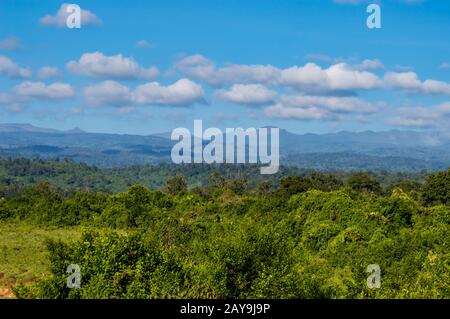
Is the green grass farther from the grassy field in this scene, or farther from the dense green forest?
the dense green forest

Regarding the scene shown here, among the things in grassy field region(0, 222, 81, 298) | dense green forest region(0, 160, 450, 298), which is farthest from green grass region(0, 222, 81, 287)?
dense green forest region(0, 160, 450, 298)

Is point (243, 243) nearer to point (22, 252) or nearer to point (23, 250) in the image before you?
point (22, 252)

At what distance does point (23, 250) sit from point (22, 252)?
61 cm

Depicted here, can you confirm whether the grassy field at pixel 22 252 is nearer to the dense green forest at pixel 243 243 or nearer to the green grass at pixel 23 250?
the green grass at pixel 23 250

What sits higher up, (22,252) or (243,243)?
(243,243)

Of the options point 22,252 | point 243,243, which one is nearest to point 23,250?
point 22,252

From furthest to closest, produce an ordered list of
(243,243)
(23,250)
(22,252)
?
(23,250)
(22,252)
(243,243)

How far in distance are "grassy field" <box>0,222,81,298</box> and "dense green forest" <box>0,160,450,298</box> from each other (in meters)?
0.44

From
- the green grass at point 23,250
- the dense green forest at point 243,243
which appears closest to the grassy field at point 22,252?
the green grass at point 23,250

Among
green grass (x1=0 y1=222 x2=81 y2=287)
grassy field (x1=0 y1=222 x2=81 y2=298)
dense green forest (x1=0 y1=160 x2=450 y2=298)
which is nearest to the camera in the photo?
dense green forest (x1=0 y1=160 x2=450 y2=298)

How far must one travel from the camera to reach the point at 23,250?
1689 inches

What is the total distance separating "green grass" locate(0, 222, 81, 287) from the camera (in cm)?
3380
